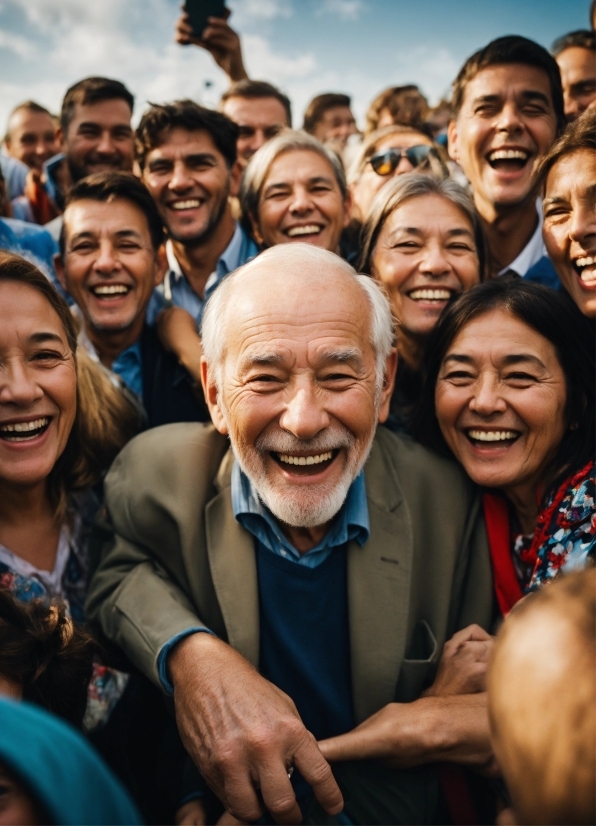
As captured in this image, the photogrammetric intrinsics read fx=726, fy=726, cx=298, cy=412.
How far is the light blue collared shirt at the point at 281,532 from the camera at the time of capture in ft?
8.47

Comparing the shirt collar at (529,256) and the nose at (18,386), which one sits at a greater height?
the shirt collar at (529,256)

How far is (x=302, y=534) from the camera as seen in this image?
268 cm

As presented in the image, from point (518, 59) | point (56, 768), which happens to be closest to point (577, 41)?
point (518, 59)

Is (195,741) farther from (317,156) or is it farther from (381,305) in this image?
(317,156)

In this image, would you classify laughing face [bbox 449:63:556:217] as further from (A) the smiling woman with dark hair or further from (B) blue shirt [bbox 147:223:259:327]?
(A) the smiling woman with dark hair

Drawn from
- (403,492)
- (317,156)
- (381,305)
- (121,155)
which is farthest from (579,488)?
(121,155)

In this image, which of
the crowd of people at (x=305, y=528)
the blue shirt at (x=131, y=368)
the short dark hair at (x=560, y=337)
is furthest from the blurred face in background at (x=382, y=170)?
the short dark hair at (x=560, y=337)

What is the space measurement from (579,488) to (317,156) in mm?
2884

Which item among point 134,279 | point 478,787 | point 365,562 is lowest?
point 478,787

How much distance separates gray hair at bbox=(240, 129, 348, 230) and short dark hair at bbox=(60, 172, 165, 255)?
0.66 metres

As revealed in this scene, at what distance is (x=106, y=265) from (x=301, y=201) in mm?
1249

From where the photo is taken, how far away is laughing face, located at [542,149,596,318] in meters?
2.82

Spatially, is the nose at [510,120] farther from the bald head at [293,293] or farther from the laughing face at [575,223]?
the bald head at [293,293]

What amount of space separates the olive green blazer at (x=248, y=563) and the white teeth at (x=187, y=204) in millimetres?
2250
